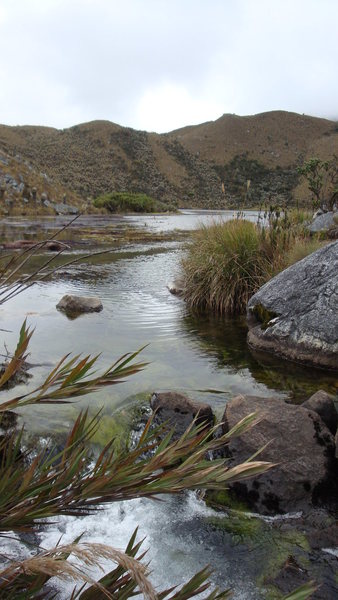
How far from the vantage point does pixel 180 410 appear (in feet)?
15.1

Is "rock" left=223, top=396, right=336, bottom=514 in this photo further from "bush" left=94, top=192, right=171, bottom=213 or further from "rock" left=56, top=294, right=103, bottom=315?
"bush" left=94, top=192, right=171, bottom=213

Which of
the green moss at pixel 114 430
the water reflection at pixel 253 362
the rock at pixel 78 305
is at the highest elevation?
the rock at pixel 78 305

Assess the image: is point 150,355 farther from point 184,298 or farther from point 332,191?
point 332,191

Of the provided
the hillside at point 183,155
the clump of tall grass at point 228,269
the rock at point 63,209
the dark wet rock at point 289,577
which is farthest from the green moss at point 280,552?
the hillside at point 183,155

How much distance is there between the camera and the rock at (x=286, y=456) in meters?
3.74

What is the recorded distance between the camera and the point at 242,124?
4385 inches

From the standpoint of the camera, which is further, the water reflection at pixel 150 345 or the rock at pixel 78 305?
the rock at pixel 78 305

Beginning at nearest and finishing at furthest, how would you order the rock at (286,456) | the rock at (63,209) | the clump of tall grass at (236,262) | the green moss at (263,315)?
the rock at (286,456)
the green moss at (263,315)
the clump of tall grass at (236,262)
the rock at (63,209)

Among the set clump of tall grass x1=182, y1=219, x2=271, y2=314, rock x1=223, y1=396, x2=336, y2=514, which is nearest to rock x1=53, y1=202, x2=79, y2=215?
clump of tall grass x1=182, y1=219, x2=271, y2=314

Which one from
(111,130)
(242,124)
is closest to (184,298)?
(111,130)

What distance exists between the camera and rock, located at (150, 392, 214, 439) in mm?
4535

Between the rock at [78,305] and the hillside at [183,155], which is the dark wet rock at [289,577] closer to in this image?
the rock at [78,305]

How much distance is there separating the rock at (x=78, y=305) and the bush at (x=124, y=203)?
121 ft

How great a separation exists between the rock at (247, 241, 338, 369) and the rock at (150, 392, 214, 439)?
2.11 meters
